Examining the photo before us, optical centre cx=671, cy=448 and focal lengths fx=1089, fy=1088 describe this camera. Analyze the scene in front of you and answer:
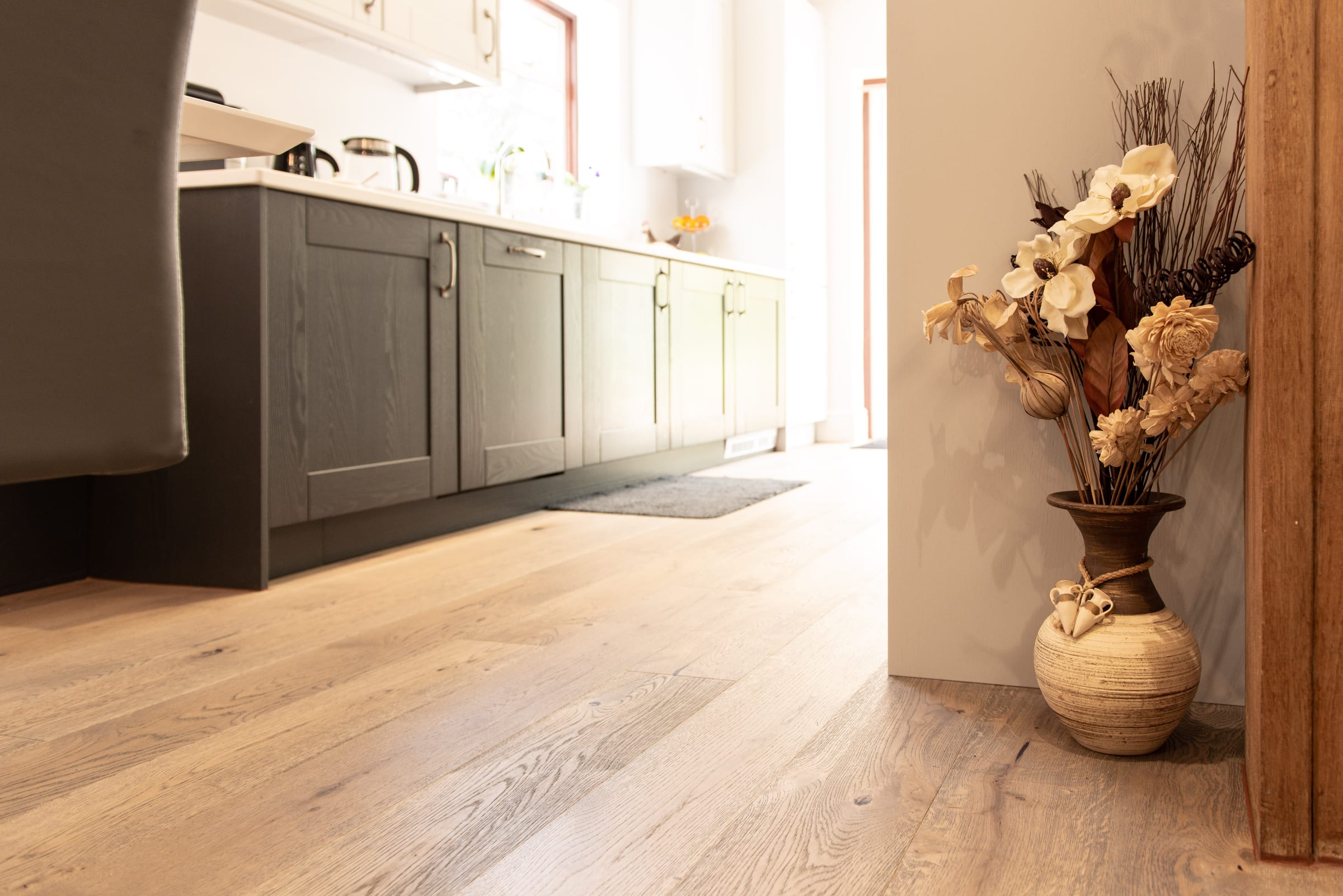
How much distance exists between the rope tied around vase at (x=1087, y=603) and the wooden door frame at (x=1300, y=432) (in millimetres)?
264

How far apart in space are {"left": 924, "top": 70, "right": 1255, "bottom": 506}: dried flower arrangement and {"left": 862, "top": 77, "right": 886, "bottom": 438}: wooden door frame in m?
4.87

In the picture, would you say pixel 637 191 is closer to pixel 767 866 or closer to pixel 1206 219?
pixel 1206 219

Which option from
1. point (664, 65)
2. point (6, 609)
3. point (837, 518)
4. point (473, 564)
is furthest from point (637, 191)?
point (6, 609)

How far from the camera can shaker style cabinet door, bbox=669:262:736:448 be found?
14.1 feet

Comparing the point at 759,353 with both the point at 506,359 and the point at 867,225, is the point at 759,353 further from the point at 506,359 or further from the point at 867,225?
the point at 506,359

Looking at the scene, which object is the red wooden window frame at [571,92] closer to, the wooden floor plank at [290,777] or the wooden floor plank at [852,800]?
the wooden floor plank at [290,777]

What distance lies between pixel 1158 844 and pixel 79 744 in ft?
4.10

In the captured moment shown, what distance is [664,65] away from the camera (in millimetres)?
5328

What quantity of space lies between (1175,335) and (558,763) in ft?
2.78

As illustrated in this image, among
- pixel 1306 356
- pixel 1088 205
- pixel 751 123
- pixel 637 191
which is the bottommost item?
pixel 1306 356

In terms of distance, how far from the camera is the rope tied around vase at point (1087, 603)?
128cm

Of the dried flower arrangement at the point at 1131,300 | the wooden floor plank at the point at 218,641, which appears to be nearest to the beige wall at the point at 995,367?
the dried flower arrangement at the point at 1131,300

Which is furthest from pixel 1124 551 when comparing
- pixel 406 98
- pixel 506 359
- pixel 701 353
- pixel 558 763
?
pixel 701 353

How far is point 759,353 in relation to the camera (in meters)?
5.12
